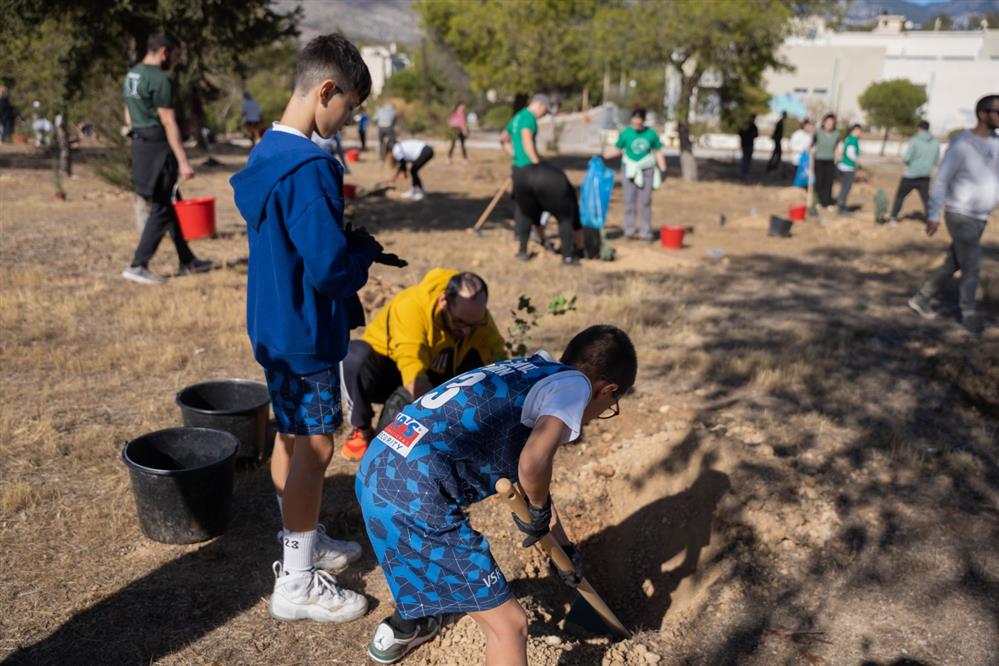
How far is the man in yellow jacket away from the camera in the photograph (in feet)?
11.3

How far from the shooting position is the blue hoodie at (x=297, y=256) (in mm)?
2355

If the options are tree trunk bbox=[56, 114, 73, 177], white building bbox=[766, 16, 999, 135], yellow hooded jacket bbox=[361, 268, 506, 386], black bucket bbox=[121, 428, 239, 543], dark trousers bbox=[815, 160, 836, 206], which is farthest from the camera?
white building bbox=[766, 16, 999, 135]

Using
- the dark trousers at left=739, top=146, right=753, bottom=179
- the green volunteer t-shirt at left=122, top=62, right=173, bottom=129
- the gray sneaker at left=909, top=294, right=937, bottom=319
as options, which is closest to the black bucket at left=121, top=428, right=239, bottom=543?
the green volunteer t-shirt at left=122, top=62, right=173, bottom=129

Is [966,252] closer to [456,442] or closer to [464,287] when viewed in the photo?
[464,287]

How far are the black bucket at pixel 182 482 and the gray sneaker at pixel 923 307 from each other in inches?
255

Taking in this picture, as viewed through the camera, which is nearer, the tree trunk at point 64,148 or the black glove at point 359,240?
the black glove at point 359,240

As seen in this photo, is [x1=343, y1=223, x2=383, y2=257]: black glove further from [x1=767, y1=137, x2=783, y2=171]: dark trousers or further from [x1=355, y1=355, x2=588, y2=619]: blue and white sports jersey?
[x1=767, y1=137, x2=783, y2=171]: dark trousers

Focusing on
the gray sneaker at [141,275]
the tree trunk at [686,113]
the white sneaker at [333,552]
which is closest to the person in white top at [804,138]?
the tree trunk at [686,113]

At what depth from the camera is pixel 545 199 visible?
28.1ft

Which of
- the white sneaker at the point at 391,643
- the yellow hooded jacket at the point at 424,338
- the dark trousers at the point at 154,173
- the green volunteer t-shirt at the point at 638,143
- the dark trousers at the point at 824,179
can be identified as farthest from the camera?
the dark trousers at the point at 824,179

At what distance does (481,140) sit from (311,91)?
30907 millimetres

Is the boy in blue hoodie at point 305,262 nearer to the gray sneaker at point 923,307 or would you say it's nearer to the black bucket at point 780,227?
the gray sneaker at point 923,307

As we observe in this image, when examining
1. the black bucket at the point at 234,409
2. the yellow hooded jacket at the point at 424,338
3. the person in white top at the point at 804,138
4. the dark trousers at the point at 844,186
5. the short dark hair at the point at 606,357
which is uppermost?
the person in white top at the point at 804,138

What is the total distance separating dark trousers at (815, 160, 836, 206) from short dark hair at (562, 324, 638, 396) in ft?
42.3
